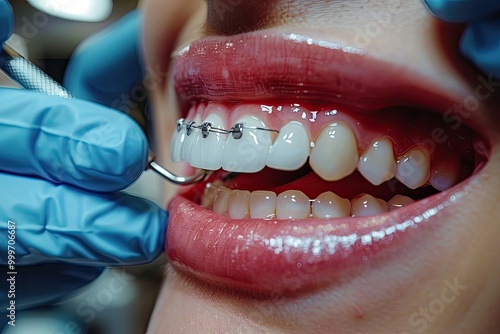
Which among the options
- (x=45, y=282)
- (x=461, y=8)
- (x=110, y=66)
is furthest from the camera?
(x=110, y=66)

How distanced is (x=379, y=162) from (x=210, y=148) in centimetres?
23

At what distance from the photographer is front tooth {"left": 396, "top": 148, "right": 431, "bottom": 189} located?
62cm

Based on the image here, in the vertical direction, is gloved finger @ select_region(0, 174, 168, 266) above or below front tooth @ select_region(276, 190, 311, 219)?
below

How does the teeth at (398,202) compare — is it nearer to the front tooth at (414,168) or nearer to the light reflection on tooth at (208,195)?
the front tooth at (414,168)

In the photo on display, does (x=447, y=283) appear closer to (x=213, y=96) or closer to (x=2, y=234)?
(x=213, y=96)

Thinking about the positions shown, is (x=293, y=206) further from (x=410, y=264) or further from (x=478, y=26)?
(x=478, y=26)

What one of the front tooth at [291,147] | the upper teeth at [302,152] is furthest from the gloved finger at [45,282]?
the front tooth at [291,147]

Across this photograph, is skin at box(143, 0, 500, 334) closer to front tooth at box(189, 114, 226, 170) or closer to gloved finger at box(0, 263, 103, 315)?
front tooth at box(189, 114, 226, 170)

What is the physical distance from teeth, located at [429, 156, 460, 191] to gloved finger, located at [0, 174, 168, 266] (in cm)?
38

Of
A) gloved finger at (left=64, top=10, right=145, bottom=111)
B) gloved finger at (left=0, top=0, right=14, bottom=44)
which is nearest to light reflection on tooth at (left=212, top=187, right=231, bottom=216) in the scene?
gloved finger at (left=0, top=0, right=14, bottom=44)

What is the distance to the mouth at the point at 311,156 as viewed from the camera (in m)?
0.58

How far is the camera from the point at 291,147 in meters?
0.67

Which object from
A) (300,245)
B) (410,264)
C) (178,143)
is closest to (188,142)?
(178,143)

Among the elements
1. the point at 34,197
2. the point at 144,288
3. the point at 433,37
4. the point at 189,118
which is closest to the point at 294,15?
the point at 433,37
